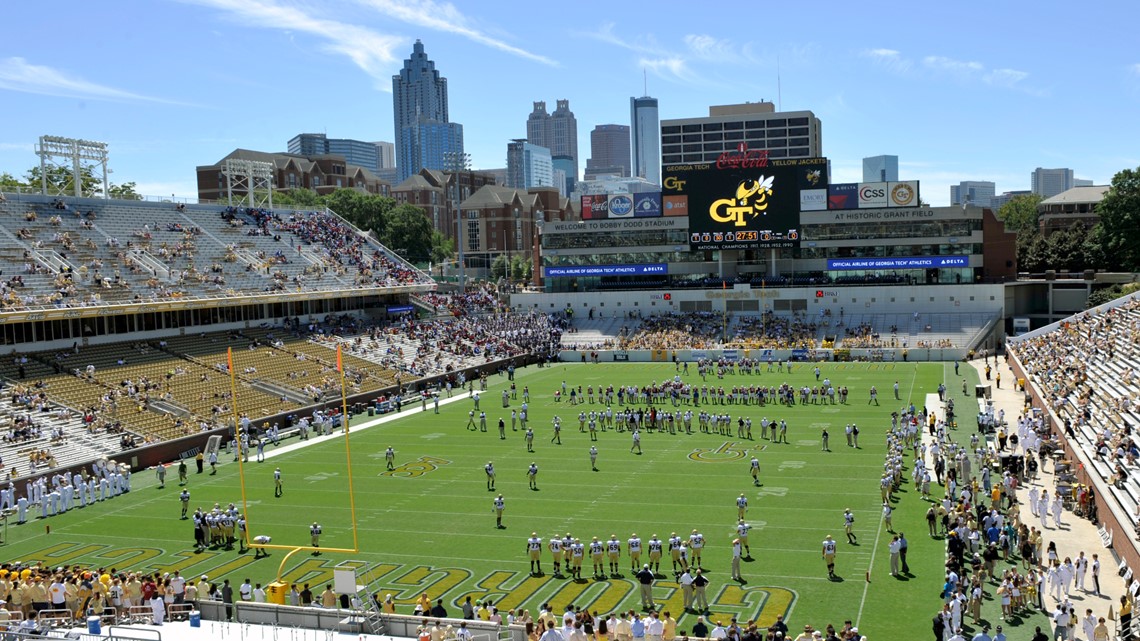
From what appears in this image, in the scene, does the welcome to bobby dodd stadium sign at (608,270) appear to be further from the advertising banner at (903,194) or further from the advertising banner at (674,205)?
the advertising banner at (903,194)

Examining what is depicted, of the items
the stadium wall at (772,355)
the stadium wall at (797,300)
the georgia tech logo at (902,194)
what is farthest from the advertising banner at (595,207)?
the georgia tech logo at (902,194)

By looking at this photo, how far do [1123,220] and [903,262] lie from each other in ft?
48.9

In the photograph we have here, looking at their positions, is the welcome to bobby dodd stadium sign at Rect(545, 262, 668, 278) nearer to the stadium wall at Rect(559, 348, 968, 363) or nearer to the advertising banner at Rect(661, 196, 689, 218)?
the advertising banner at Rect(661, 196, 689, 218)

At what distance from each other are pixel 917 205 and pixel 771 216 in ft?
30.5

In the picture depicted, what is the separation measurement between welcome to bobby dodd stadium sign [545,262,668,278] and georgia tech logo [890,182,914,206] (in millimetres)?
15216

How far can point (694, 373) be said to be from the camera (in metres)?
50.0

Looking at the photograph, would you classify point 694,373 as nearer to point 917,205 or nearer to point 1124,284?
point 917,205

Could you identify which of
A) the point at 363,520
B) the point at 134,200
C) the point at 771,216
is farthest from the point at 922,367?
the point at 134,200

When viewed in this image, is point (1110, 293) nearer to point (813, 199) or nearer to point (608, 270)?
point (813, 199)

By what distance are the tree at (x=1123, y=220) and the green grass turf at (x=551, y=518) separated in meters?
36.6

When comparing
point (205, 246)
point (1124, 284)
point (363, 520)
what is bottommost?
point (363, 520)

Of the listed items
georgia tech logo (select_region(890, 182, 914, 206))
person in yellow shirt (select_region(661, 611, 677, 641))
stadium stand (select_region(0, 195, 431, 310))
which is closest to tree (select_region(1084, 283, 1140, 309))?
georgia tech logo (select_region(890, 182, 914, 206))

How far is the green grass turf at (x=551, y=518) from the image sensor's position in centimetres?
1847

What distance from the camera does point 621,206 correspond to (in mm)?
68312
